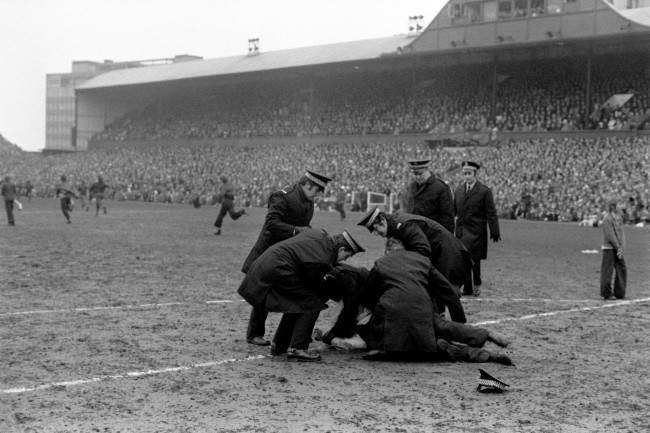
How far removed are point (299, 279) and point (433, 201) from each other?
3312 mm

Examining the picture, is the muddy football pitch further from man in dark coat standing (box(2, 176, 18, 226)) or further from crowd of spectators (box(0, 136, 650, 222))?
man in dark coat standing (box(2, 176, 18, 226))

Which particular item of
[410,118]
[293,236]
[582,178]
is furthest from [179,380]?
[410,118]

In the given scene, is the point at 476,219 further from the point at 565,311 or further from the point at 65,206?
the point at 65,206

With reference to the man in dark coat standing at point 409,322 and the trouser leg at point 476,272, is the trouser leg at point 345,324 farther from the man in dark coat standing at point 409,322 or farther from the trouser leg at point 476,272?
the trouser leg at point 476,272

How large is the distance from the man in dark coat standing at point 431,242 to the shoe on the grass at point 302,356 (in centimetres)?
128

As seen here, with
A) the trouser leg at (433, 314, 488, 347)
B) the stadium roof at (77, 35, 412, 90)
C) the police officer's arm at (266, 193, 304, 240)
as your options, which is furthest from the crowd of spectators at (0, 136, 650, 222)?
the trouser leg at (433, 314, 488, 347)

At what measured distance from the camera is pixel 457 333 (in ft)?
25.1

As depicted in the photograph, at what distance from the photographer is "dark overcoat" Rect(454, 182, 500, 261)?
12.0 m

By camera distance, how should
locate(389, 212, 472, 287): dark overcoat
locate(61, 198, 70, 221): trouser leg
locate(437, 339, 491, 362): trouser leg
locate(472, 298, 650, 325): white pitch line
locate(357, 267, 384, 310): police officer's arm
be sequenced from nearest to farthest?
locate(437, 339, 491, 362): trouser leg < locate(357, 267, 384, 310): police officer's arm < locate(389, 212, 472, 287): dark overcoat < locate(472, 298, 650, 325): white pitch line < locate(61, 198, 70, 221): trouser leg

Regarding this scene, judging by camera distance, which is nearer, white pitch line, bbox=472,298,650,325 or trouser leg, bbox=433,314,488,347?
trouser leg, bbox=433,314,488,347

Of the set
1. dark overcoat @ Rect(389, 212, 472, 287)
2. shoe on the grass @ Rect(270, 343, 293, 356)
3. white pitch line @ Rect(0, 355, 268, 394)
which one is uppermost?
dark overcoat @ Rect(389, 212, 472, 287)

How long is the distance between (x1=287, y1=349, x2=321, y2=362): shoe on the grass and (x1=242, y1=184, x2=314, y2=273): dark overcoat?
1296 millimetres

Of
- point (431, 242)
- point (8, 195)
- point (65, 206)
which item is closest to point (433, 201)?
point (431, 242)

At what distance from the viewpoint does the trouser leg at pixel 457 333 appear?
25.0 feet
